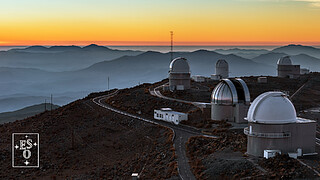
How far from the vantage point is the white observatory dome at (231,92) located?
40.5 metres

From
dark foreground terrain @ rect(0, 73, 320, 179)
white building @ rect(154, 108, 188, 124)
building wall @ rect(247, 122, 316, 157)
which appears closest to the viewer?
dark foreground terrain @ rect(0, 73, 320, 179)

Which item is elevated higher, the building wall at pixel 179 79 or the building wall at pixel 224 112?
the building wall at pixel 179 79

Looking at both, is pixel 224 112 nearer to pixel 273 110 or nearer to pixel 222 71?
pixel 273 110

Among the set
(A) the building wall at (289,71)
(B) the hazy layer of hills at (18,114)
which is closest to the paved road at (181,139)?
(A) the building wall at (289,71)

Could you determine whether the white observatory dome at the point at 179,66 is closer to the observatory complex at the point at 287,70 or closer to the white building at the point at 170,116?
the white building at the point at 170,116

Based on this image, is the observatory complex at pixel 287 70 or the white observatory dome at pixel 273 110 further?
the observatory complex at pixel 287 70

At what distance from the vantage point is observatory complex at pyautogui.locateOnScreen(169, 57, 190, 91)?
61.1 metres

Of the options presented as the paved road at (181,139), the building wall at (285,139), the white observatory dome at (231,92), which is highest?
the white observatory dome at (231,92)

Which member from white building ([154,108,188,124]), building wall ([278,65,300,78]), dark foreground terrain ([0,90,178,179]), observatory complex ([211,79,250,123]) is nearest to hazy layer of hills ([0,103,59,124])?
dark foreground terrain ([0,90,178,179])

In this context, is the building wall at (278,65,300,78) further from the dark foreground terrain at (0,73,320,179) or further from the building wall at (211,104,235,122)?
the building wall at (211,104,235,122)

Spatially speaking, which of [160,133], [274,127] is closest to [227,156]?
[274,127]

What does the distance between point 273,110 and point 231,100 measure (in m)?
13.4

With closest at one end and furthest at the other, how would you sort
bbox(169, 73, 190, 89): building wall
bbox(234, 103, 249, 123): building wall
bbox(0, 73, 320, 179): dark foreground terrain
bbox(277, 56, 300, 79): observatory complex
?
bbox(0, 73, 320, 179): dark foreground terrain → bbox(234, 103, 249, 123): building wall → bbox(169, 73, 190, 89): building wall → bbox(277, 56, 300, 79): observatory complex

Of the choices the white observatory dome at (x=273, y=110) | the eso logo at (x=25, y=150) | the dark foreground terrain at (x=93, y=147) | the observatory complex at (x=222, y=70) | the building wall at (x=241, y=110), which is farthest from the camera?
the observatory complex at (x=222, y=70)
